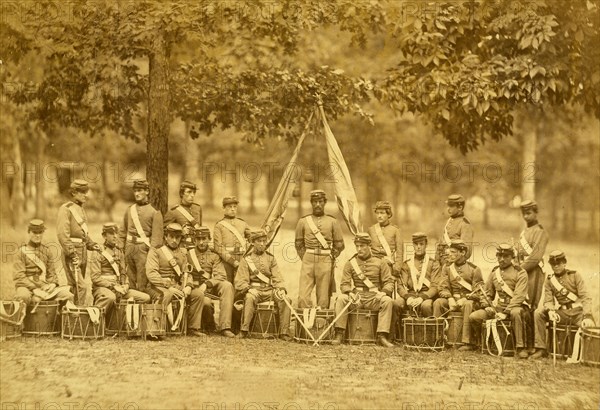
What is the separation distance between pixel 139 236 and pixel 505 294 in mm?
3494

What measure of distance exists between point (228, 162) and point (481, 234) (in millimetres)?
2703

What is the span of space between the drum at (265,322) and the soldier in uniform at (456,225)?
169cm

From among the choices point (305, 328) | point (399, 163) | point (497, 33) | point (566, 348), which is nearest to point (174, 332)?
point (305, 328)

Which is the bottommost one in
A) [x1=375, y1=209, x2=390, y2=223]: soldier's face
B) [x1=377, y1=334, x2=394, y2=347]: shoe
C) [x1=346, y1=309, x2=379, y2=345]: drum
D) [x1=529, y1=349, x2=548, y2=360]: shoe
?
[x1=529, y1=349, x2=548, y2=360]: shoe

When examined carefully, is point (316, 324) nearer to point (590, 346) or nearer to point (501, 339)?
point (501, 339)

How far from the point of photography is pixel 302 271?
27.7 ft

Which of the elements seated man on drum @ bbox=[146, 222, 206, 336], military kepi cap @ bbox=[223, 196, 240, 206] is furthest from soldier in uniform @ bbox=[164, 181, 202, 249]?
military kepi cap @ bbox=[223, 196, 240, 206]

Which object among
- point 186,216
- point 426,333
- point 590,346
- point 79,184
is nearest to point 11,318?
point 79,184

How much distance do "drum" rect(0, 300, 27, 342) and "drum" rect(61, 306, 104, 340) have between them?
0.37 m

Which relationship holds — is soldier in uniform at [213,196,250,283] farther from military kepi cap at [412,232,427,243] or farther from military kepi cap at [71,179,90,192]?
military kepi cap at [412,232,427,243]

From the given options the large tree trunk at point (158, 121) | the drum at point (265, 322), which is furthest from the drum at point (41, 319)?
the drum at point (265, 322)

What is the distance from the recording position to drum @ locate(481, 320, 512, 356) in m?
7.59

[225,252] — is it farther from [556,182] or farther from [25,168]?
[556,182]

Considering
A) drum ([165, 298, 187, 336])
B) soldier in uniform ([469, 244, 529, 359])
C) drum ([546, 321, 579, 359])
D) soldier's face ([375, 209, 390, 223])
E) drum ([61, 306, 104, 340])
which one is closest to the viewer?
drum ([546, 321, 579, 359])
